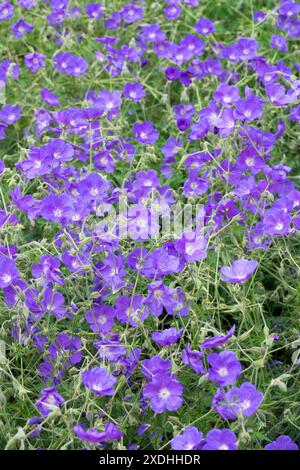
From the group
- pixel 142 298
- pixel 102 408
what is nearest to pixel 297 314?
pixel 142 298

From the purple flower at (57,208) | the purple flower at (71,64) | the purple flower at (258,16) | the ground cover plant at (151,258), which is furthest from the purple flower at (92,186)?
the purple flower at (258,16)

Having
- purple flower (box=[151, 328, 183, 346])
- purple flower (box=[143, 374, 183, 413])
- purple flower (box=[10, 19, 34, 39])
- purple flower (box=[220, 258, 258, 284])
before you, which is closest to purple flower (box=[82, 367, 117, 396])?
purple flower (box=[143, 374, 183, 413])

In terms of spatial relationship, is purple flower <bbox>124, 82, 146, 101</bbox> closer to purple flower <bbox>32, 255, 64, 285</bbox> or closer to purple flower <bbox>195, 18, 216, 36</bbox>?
purple flower <bbox>195, 18, 216, 36</bbox>

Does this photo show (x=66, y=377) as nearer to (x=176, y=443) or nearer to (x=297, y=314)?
(x=176, y=443)

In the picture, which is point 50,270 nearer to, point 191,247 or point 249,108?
point 191,247

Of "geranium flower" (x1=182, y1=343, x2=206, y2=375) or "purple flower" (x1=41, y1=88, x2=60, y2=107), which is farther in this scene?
"purple flower" (x1=41, y1=88, x2=60, y2=107)

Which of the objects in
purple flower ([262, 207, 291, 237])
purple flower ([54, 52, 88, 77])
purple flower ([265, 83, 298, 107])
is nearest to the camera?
purple flower ([262, 207, 291, 237])

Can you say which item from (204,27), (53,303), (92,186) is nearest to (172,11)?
(204,27)
